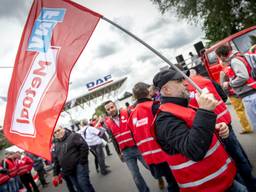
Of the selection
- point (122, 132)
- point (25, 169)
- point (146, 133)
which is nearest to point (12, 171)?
point (25, 169)

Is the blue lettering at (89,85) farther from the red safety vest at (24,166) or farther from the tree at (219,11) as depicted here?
the red safety vest at (24,166)

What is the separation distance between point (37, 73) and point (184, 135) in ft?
6.21

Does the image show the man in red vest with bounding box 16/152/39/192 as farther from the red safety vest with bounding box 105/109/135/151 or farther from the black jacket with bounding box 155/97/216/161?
the black jacket with bounding box 155/97/216/161

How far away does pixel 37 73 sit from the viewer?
3.01 meters

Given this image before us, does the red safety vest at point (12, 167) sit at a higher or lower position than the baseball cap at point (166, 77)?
lower

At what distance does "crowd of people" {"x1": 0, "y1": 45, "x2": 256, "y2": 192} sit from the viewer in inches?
76.0

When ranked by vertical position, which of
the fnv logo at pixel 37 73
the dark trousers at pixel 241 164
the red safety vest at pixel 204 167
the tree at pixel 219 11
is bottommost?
the dark trousers at pixel 241 164

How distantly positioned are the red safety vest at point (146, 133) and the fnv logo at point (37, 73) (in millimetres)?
1584

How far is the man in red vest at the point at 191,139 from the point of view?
1865mm

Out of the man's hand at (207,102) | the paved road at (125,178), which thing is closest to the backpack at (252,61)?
the paved road at (125,178)

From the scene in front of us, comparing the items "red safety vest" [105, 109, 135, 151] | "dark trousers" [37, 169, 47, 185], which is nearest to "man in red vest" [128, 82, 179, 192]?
"red safety vest" [105, 109, 135, 151]

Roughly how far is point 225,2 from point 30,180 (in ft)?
59.4

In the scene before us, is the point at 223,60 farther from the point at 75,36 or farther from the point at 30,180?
the point at 30,180

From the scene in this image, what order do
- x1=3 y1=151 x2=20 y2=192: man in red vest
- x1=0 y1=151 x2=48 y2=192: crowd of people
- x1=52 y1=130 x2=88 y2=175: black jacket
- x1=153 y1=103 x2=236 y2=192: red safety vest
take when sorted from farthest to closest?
x1=3 y1=151 x2=20 y2=192: man in red vest < x1=0 y1=151 x2=48 y2=192: crowd of people < x1=52 y1=130 x2=88 y2=175: black jacket < x1=153 y1=103 x2=236 y2=192: red safety vest
